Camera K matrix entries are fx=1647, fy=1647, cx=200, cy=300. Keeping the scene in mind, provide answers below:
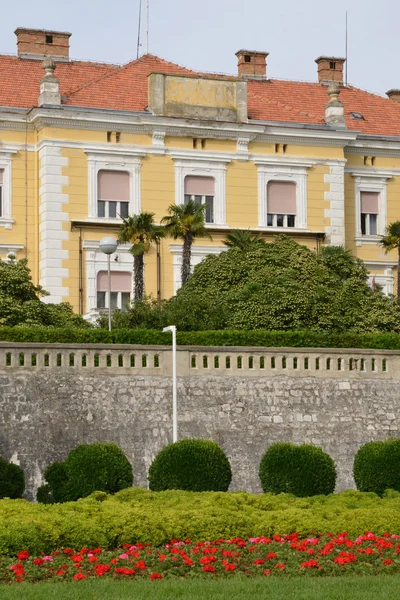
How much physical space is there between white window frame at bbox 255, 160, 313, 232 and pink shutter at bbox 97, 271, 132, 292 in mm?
5509

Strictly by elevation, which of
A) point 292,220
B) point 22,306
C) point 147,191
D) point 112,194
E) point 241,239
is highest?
point 147,191

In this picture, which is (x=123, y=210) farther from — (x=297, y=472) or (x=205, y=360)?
(x=297, y=472)

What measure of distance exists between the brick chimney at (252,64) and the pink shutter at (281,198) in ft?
24.2

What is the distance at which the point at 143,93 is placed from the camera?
199ft

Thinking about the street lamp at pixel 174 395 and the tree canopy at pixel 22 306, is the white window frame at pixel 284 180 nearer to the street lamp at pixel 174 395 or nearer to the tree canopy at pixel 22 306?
the tree canopy at pixel 22 306

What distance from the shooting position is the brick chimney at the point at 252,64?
67.3 m

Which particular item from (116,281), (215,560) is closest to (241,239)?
(116,281)

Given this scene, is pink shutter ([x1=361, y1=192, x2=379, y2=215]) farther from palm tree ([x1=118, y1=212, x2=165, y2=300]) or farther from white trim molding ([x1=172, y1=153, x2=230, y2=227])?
palm tree ([x1=118, y1=212, x2=165, y2=300])

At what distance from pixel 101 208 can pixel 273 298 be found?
11.2 metres

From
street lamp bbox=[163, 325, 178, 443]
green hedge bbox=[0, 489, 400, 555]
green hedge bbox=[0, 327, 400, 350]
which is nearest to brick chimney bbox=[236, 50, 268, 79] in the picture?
green hedge bbox=[0, 327, 400, 350]

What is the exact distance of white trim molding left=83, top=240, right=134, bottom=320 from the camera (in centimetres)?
5769

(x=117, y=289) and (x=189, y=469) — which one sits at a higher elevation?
(x=117, y=289)

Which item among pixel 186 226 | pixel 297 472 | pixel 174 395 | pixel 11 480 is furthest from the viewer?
pixel 186 226

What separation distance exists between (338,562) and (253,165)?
121ft
